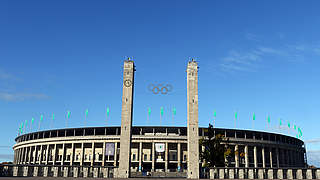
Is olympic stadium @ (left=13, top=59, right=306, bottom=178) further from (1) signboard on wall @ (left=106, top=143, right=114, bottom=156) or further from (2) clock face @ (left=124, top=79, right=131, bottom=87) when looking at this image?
(2) clock face @ (left=124, top=79, right=131, bottom=87)

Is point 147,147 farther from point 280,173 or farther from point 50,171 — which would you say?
point 280,173

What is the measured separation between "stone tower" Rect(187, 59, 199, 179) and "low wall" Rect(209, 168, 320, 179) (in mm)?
3050

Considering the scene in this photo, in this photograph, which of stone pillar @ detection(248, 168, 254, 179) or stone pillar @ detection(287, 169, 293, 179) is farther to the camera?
stone pillar @ detection(287, 169, 293, 179)

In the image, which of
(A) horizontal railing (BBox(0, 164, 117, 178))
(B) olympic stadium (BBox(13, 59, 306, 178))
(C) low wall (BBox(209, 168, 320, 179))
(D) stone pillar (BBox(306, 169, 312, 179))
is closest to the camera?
(A) horizontal railing (BBox(0, 164, 117, 178))

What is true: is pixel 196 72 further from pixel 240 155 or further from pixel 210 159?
pixel 240 155

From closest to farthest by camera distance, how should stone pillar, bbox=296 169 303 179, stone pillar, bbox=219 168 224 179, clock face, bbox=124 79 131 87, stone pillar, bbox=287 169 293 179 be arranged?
stone pillar, bbox=219 168 224 179 → stone pillar, bbox=287 169 293 179 → stone pillar, bbox=296 169 303 179 → clock face, bbox=124 79 131 87

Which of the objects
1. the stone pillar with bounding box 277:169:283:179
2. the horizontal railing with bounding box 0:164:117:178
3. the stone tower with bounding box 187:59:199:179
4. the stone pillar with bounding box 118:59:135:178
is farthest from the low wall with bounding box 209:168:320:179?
the horizontal railing with bounding box 0:164:117:178

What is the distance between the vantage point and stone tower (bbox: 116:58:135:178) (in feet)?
155

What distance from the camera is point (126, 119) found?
49.3m

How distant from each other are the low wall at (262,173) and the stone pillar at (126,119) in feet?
45.5

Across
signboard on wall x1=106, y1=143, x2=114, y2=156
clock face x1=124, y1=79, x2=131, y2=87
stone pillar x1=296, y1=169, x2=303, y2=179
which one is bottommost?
stone pillar x1=296, y1=169, x2=303, y2=179

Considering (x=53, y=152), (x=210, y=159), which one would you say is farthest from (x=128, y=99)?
(x=53, y=152)

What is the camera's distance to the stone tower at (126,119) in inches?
1860

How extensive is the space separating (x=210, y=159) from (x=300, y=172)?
16.4 metres
